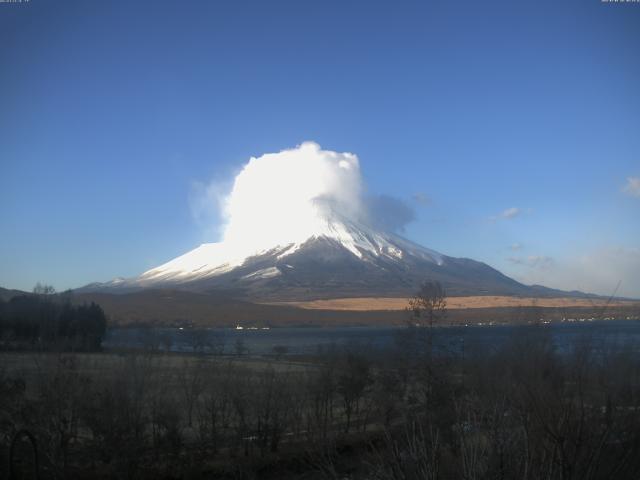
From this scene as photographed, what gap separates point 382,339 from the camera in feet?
243

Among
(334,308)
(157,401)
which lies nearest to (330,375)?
(157,401)

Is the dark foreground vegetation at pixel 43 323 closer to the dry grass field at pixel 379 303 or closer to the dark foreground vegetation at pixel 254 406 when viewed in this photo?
the dark foreground vegetation at pixel 254 406

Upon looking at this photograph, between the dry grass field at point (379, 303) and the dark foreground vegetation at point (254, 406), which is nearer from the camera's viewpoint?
the dark foreground vegetation at point (254, 406)

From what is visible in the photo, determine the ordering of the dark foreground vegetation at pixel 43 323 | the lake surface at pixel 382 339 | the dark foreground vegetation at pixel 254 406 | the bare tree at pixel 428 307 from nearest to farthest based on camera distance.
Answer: the dark foreground vegetation at pixel 254 406 → the lake surface at pixel 382 339 → the bare tree at pixel 428 307 → the dark foreground vegetation at pixel 43 323

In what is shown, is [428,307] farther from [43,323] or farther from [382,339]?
[382,339]

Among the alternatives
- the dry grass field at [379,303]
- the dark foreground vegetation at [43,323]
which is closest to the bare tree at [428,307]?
the dark foreground vegetation at [43,323]

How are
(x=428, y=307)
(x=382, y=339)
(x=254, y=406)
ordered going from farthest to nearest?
1. (x=382, y=339)
2. (x=428, y=307)
3. (x=254, y=406)

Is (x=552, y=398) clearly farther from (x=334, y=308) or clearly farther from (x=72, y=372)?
(x=334, y=308)

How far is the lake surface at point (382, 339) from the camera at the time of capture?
2449 centimetres

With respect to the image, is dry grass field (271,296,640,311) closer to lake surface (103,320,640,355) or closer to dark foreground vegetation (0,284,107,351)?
lake surface (103,320,640,355)

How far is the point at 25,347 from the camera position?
137 ft

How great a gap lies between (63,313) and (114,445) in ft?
143

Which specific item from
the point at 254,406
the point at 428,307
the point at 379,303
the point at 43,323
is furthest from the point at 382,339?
the point at 379,303

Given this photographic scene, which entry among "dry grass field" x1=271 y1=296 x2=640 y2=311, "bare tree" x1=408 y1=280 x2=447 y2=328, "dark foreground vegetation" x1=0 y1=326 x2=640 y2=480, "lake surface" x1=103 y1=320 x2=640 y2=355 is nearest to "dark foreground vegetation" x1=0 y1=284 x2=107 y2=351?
"lake surface" x1=103 y1=320 x2=640 y2=355
